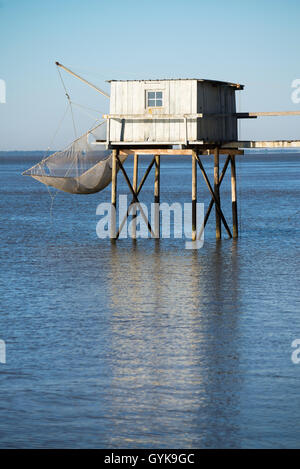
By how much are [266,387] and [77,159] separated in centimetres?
1874

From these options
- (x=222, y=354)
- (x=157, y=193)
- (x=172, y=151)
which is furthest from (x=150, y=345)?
(x=157, y=193)

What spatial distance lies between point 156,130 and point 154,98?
109 centimetres

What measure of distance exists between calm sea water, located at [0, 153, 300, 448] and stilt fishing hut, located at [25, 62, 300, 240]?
2.72 m

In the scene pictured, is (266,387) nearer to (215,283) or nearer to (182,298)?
(182,298)

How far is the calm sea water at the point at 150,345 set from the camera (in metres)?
12.5

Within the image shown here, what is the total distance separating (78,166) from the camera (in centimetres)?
3156

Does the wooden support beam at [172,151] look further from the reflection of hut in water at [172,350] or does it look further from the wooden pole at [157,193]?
the reflection of hut in water at [172,350]

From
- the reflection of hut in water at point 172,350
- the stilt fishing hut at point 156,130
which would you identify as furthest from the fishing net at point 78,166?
the reflection of hut in water at point 172,350

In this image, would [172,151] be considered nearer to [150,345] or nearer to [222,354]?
[150,345]

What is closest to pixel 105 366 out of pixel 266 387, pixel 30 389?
pixel 30 389

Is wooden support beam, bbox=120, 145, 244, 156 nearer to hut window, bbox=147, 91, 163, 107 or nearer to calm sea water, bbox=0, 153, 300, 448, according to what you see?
hut window, bbox=147, 91, 163, 107

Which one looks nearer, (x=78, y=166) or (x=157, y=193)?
(x=78, y=166)

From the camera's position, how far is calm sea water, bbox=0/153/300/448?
12.5 m

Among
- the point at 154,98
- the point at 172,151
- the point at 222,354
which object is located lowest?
the point at 222,354
